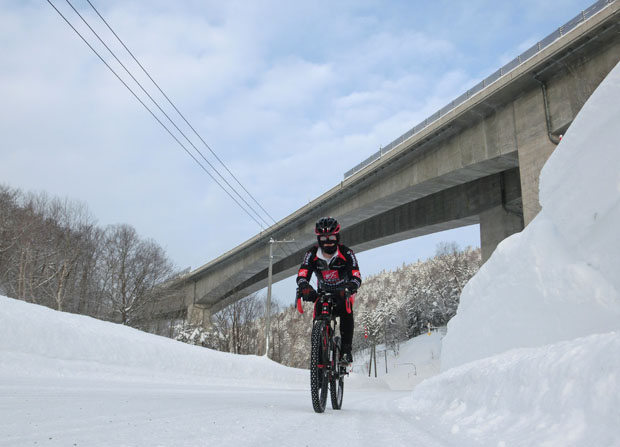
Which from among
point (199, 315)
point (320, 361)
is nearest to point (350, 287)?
point (320, 361)

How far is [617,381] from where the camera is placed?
6.15 feet

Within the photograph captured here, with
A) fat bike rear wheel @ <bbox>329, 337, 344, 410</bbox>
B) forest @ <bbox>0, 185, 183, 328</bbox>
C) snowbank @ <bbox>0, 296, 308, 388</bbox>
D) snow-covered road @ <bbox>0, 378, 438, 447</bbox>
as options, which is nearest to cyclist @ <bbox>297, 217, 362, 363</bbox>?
fat bike rear wheel @ <bbox>329, 337, 344, 410</bbox>

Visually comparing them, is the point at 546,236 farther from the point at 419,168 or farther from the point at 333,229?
the point at 419,168

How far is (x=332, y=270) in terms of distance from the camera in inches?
201

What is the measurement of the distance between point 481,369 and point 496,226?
1912 cm

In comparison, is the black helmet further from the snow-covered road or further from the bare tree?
the bare tree

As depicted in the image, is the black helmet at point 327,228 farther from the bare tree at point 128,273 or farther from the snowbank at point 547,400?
the bare tree at point 128,273

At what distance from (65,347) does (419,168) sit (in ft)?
56.4

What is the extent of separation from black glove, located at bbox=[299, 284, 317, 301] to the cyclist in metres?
0.03

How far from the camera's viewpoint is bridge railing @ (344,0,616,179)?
47.0 feet

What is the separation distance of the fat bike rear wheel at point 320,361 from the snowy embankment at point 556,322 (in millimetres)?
1070

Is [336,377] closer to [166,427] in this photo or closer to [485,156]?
[166,427]

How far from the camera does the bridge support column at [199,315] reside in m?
45.2

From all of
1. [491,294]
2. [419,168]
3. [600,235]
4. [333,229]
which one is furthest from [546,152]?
[333,229]
